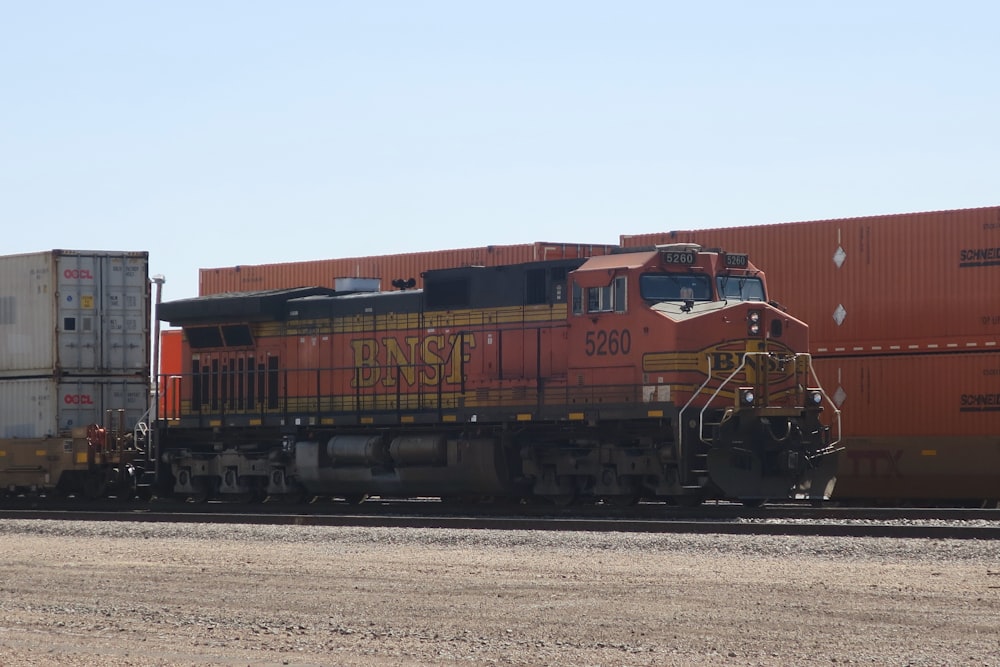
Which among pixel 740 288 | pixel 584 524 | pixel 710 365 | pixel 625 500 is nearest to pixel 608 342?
pixel 710 365

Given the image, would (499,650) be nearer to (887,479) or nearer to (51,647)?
(51,647)

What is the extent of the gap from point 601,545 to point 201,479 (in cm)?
1028

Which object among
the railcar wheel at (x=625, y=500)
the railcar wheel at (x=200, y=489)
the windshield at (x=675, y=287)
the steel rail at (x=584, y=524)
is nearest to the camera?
the steel rail at (x=584, y=524)

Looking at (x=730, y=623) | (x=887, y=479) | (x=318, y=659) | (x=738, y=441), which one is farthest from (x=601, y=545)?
(x=887, y=479)

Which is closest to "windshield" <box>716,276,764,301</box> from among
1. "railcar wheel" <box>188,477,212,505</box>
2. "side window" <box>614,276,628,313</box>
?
"side window" <box>614,276,628,313</box>

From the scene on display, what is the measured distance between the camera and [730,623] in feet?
31.8

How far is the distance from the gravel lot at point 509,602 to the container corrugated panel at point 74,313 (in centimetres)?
815

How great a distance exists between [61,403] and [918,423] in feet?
43.3

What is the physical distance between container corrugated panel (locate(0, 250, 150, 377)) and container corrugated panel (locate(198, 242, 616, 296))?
4.54 metres

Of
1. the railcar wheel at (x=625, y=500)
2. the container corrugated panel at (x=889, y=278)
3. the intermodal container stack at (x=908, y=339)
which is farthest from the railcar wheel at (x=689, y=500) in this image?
the container corrugated panel at (x=889, y=278)

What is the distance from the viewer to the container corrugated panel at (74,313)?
23625mm

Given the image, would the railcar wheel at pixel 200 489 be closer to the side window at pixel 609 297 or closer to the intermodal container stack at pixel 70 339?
the intermodal container stack at pixel 70 339

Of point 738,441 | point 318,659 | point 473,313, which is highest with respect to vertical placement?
point 473,313

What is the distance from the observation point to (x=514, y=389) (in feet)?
65.9
